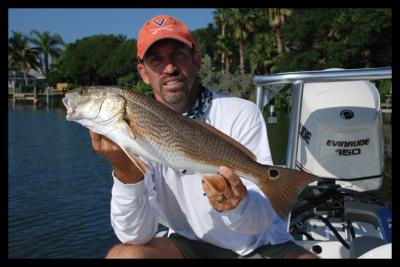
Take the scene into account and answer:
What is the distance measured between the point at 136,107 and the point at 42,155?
19.8 m

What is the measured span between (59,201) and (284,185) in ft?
39.3

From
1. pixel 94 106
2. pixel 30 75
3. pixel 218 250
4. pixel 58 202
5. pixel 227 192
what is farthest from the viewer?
pixel 30 75

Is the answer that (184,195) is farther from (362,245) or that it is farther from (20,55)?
(20,55)

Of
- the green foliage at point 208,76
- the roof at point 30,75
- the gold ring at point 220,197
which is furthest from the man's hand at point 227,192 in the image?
the roof at point 30,75

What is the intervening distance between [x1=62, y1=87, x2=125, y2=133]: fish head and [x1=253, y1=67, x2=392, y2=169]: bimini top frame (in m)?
2.60

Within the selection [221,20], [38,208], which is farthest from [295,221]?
[221,20]

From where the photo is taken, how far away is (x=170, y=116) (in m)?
2.85

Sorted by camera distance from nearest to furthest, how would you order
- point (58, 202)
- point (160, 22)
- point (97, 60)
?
point (160, 22) < point (58, 202) < point (97, 60)

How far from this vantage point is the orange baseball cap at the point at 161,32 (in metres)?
3.46

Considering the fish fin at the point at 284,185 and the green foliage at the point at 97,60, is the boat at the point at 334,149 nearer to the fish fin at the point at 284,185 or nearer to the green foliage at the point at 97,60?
the fish fin at the point at 284,185

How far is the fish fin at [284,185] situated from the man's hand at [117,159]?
0.85 metres

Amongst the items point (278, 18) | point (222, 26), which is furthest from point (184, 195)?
point (222, 26)

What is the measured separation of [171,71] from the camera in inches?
135

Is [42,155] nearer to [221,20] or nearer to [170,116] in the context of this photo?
[170,116]
